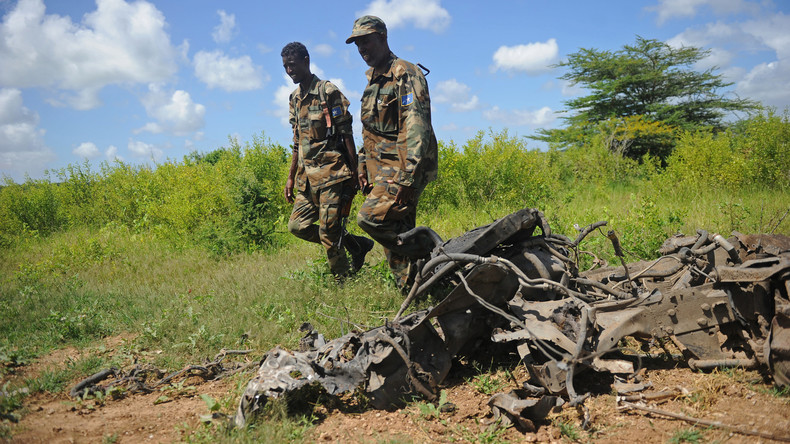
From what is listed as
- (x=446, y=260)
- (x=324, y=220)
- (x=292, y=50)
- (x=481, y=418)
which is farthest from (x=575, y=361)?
(x=292, y=50)

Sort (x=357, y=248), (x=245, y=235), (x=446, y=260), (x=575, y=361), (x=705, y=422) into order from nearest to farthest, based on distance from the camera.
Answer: (x=705, y=422) < (x=575, y=361) < (x=446, y=260) < (x=357, y=248) < (x=245, y=235)

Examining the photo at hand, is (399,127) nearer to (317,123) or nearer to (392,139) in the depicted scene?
(392,139)

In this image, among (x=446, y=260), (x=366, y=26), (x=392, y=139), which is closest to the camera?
(x=446, y=260)

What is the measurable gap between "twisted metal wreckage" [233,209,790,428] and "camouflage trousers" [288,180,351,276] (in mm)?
2244

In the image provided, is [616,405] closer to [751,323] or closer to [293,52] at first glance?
[751,323]

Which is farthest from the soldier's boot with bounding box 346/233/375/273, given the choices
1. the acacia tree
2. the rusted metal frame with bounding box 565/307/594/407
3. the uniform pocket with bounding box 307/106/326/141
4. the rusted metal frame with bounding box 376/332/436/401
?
the acacia tree

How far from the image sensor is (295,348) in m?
3.84

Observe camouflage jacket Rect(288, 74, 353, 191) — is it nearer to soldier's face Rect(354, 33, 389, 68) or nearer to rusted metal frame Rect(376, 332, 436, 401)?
soldier's face Rect(354, 33, 389, 68)

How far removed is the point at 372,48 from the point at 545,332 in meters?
3.24

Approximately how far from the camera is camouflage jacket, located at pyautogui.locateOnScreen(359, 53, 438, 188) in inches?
171

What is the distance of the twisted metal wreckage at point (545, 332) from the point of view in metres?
2.48

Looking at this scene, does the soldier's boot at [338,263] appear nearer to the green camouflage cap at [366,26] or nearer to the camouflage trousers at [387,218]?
the camouflage trousers at [387,218]

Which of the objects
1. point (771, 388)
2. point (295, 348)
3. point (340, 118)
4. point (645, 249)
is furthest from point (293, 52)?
point (771, 388)

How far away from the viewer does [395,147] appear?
4645mm
